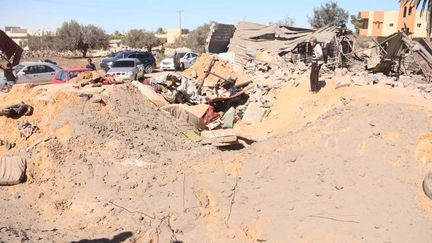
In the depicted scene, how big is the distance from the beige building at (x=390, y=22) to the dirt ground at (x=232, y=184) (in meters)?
35.1

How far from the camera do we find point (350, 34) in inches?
836

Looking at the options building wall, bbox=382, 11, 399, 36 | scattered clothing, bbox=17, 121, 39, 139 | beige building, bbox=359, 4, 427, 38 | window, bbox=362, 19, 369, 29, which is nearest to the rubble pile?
scattered clothing, bbox=17, 121, 39, 139

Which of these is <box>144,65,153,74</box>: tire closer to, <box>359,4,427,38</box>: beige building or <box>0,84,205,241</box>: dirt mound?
<box>0,84,205,241</box>: dirt mound

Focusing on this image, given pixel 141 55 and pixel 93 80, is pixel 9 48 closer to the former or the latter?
pixel 93 80

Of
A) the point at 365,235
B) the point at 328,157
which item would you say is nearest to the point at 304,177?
the point at 328,157

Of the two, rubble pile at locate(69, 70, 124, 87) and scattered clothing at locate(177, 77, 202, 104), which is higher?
rubble pile at locate(69, 70, 124, 87)

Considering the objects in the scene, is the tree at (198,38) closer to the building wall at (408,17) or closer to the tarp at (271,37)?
the building wall at (408,17)

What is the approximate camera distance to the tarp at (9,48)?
1046 cm

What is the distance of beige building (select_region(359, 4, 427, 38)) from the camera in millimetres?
39594

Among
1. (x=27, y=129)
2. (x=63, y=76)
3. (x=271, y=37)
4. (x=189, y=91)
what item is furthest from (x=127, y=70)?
(x=27, y=129)

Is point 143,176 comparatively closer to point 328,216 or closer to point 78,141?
point 78,141

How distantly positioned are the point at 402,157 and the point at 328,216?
1.65m

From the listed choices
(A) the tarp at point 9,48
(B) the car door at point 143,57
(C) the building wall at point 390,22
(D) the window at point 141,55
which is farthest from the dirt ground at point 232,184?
(C) the building wall at point 390,22

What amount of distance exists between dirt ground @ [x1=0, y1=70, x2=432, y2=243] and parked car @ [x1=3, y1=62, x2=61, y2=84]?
9747 mm
